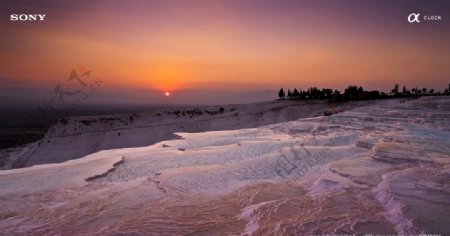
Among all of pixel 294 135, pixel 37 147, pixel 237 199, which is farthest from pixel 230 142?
pixel 37 147

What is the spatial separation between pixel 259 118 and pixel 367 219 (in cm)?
3432

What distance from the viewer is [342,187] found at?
33.1 feet

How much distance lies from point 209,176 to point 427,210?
6.48 m

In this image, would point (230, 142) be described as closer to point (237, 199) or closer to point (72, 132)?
point (237, 199)

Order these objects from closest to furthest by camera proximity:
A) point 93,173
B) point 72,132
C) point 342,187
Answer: point 342,187 → point 93,173 → point 72,132

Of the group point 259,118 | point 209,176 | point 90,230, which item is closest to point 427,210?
point 209,176

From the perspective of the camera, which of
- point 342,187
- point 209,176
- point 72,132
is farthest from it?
point 72,132

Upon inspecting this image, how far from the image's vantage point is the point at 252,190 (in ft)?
34.1

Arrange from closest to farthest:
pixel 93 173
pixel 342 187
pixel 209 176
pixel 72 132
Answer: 1. pixel 342 187
2. pixel 209 176
3. pixel 93 173
4. pixel 72 132

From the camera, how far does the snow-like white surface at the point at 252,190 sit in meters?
7.79

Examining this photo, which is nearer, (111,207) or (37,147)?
(111,207)

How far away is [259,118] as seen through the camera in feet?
138

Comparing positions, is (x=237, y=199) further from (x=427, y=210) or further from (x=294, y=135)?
(x=294, y=135)

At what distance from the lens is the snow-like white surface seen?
779cm
